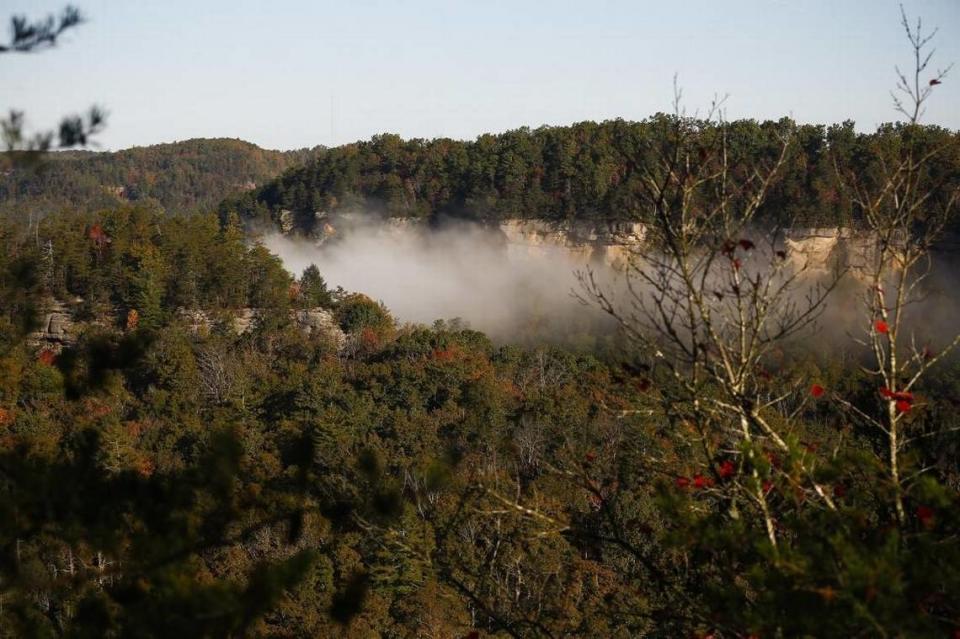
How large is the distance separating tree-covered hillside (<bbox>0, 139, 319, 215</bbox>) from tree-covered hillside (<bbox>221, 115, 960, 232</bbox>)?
21441 mm

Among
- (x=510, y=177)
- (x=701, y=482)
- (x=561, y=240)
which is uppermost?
(x=510, y=177)

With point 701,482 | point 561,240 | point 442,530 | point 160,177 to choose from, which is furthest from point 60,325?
point 160,177

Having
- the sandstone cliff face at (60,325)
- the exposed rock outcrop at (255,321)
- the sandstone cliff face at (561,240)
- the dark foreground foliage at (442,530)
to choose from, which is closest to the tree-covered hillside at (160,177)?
the sandstone cliff face at (561,240)

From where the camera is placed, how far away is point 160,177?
95250mm

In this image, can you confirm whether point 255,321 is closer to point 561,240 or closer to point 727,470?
point 561,240

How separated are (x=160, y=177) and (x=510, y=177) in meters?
54.1

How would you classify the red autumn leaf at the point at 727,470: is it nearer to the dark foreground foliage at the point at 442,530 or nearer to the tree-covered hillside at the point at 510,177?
the dark foreground foliage at the point at 442,530

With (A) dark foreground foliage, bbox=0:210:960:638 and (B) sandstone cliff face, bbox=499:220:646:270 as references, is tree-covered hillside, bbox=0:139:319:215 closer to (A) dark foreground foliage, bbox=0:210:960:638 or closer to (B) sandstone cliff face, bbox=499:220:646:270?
(B) sandstone cliff face, bbox=499:220:646:270

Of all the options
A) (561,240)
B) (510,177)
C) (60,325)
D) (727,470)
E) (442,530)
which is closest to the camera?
(727,470)

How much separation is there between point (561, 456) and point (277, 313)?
57.7 ft

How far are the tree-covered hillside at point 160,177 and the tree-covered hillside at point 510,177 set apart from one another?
21.4 m

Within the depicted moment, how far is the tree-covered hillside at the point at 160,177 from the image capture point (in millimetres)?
78000

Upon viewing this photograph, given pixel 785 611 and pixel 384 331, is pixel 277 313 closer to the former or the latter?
pixel 384 331

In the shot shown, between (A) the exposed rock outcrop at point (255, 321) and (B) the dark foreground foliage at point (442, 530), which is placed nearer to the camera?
(B) the dark foreground foliage at point (442, 530)
